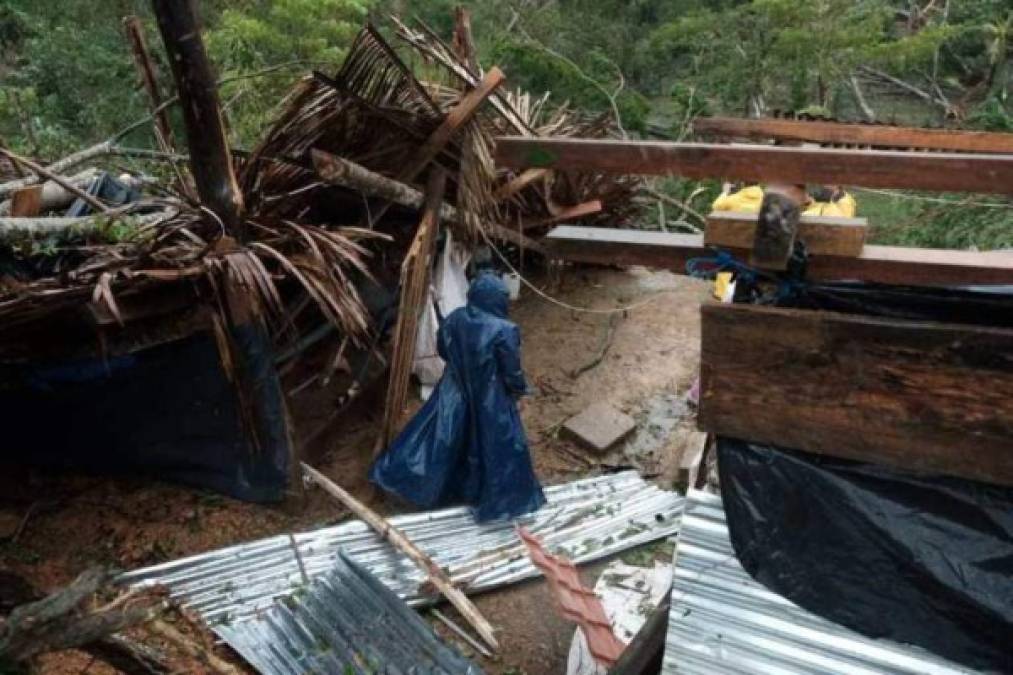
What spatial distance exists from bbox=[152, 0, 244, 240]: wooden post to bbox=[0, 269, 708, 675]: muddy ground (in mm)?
1961

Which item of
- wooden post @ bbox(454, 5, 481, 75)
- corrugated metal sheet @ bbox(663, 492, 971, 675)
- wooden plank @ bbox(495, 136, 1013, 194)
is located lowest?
corrugated metal sheet @ bbox(663, 492, 971, 675)

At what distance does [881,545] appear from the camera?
1.89 meters

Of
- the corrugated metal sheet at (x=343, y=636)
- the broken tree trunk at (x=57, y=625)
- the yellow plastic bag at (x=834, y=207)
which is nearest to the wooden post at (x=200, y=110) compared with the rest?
the corrugated metal sheet at (x=343, y=636)

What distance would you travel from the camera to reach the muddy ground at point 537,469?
4.23 metres

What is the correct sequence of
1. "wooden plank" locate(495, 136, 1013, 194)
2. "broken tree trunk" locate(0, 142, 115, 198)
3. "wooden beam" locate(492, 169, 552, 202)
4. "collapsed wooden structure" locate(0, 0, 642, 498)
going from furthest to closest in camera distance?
1. "wooden beam" locate(492, 169, 552, 202)
2. "broken tree trunk" locate(0, 142, 115, 198)
3. "collapsed wooden structure" locate(0, 0, 642, 498)
4. "wooden plank" locate(495, 136, 1013, 194)

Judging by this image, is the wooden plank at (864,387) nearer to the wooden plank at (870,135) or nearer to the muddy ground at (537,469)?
the wooden plank at (870,135)

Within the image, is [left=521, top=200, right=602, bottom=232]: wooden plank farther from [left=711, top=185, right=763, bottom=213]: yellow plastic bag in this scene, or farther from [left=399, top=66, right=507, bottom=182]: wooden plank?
[left=399, top=66, right=507, bottom=182]: wooden plank

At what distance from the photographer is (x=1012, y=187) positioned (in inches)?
57.8

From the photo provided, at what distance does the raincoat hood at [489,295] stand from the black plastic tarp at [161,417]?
1.36 m

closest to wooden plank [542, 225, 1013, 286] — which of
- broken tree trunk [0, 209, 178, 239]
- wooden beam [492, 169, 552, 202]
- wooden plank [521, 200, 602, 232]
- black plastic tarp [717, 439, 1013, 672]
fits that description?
black plastic tarp [717, 439, 1013, 672]

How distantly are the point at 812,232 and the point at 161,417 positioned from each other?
4.19m

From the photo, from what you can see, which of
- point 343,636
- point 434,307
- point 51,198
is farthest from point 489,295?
point 51,198

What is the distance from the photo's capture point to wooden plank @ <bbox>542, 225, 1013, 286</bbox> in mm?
1715

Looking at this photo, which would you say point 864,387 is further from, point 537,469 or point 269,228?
point 537,469
